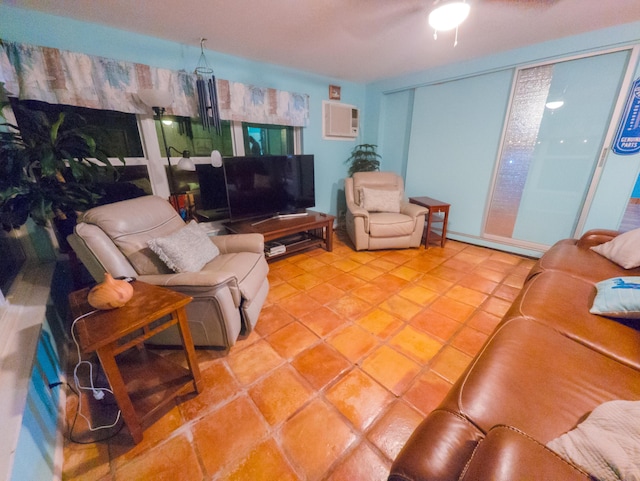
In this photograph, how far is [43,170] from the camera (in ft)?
4.58

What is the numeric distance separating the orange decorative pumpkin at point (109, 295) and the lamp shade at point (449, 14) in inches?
92.1

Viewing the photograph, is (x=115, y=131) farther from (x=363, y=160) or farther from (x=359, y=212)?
(x=363, y=160)

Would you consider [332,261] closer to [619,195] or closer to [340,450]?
[340,450]

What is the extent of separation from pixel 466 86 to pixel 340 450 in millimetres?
3766

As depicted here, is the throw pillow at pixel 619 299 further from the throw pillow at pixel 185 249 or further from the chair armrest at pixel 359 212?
the throw pillow at pixel 185 249

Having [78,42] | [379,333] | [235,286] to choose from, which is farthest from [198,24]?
[379,333]

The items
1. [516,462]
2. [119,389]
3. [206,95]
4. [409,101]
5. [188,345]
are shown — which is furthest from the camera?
[409,101]

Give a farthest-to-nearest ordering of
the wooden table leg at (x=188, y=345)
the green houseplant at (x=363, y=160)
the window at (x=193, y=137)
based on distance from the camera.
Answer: the green houseplant at (x=363, y=160), the window at (x=193, y=137), the wooden table leg at (x=188, y=345)

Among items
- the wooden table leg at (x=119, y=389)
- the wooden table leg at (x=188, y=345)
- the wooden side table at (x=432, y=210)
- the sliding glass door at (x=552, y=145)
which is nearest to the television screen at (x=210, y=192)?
the wooden table leg at (x=188, y=345)

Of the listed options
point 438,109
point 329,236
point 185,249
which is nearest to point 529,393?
point 185,249

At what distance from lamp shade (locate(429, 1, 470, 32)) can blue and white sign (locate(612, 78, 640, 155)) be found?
73.5 inches

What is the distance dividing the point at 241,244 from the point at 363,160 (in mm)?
2549

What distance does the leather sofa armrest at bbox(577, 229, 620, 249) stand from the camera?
1.81 meters

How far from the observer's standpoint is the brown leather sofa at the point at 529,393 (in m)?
0.50
